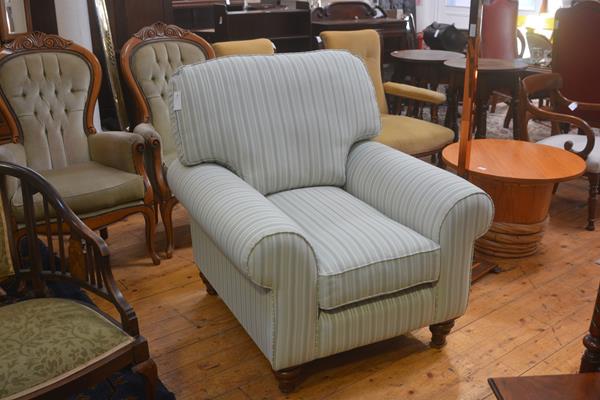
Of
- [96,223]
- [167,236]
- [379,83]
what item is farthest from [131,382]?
[379,83]

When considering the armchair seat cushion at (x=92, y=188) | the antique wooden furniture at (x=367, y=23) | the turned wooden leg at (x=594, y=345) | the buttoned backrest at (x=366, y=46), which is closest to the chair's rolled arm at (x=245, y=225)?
the armchair seat cushion at (x=92, y=188)

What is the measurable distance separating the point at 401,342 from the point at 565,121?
181 cm

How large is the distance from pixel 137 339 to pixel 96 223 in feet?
3.83

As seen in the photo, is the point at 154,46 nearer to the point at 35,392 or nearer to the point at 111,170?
the point at 111,170

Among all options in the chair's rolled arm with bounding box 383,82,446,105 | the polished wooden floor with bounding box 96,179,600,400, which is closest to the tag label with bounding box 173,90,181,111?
the polished wooden floor with bounding box 96,179,600,400

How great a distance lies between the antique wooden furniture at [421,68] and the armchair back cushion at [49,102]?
2.41 metres

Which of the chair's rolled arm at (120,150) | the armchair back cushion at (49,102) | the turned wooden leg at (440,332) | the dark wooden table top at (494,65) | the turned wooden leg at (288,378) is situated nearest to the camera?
the turned wooden leg at (288,378)

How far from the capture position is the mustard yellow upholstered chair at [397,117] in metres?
3.35

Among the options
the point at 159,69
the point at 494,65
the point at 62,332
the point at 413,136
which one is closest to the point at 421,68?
the point at 494,65

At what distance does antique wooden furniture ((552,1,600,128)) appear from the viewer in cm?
386

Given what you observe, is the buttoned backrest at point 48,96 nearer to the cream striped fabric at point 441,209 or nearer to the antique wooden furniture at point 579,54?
the cream striped fabric at point 441,209

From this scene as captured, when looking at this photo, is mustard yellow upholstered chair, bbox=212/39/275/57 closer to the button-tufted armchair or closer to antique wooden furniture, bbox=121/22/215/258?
antique wooden furniture, bbox=121/22/215/258

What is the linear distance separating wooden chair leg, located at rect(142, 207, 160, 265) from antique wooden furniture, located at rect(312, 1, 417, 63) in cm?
343

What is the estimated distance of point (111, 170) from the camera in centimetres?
280
